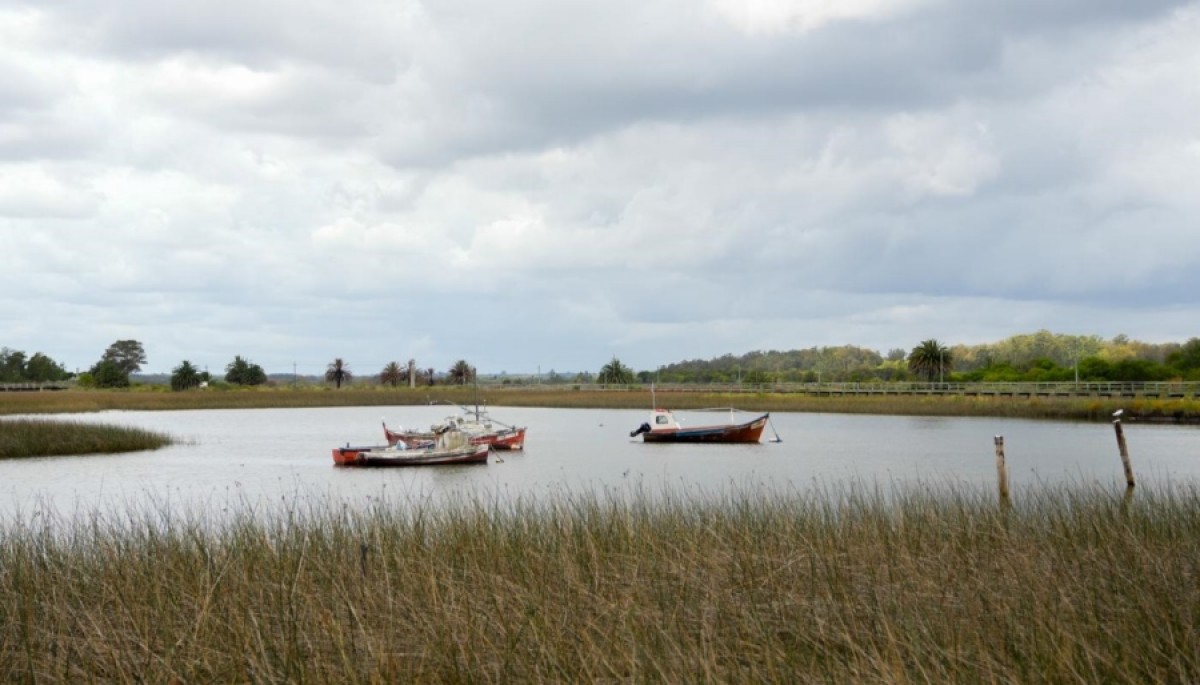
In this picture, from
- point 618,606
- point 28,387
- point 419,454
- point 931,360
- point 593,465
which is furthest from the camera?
point 28,387

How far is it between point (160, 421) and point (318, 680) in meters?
72.4

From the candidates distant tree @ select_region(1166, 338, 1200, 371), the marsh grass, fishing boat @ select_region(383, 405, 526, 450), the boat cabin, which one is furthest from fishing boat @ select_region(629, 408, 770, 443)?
distant tree @ select_region(1166, 338, 1200, 371)

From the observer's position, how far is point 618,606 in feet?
27.4

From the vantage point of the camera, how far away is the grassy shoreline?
66062 millimetres

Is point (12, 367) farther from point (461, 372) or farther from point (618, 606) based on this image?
point (618, 606)

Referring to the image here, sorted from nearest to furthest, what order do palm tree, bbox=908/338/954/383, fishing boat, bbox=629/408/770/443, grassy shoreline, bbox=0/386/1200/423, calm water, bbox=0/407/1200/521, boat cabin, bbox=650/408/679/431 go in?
calm water, bbox=0/407/1200/521 → fishing boat, bbox=629/408/770/443 → boat cabin, bbox=650/408/679/431 → grassy shoreline, bbox=0/386/1200/423 → palm tree, bbox=908/338/954/383

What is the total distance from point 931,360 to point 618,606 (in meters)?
102

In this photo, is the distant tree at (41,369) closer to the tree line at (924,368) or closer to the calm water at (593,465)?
A: the tree line at (924,368)

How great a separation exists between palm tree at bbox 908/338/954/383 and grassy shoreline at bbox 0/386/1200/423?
1751 centimetres

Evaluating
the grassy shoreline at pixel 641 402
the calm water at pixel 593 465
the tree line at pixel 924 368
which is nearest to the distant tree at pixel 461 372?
the tree line at pixel 924 368

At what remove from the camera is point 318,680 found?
22.2ft

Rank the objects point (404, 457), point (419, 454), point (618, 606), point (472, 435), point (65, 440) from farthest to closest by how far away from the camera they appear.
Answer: point (472, 435) < point (419, 454) < point (404, 457) < point (65, 440) < point (618, 606)

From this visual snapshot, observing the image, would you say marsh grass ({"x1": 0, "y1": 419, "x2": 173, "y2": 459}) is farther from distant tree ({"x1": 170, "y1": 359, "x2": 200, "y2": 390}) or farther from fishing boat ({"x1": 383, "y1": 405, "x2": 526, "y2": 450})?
A: distant tree ({"x1": 170, "y1": 359, "x2": 200, "y2": 390})

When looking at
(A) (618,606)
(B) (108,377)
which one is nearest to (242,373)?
(B) (108,377)
